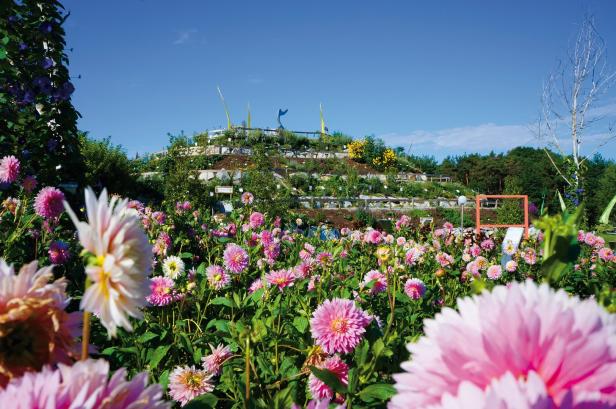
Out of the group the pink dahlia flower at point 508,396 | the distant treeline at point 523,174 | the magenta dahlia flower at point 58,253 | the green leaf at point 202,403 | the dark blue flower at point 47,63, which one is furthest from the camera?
the distant treeline at point 523,174

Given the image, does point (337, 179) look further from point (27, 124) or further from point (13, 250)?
point (13, 250)

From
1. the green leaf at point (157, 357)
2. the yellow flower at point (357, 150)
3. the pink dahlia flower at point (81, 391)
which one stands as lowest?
the green leaf at point (157, 357)

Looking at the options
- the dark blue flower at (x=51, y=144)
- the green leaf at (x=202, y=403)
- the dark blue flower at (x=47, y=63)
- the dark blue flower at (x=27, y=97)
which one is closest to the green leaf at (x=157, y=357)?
the green leaf at (x=202, y=403)

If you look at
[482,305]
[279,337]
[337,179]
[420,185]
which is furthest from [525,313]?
[420,185]

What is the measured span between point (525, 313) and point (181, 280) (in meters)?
1.77

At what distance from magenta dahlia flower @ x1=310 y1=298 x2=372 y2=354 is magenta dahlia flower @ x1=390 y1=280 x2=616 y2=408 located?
65 centimetres

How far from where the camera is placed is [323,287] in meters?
1.81

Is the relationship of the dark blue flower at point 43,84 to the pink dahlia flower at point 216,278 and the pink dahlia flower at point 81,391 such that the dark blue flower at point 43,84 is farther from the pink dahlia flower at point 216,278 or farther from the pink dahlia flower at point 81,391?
the pink dahlia flower at point 81,391

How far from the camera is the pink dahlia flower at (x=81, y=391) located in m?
0.29

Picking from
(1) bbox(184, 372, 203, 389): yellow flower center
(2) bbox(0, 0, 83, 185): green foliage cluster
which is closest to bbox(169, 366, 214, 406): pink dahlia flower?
(1) bbox(184, 372, 203, 389): yellow flower center

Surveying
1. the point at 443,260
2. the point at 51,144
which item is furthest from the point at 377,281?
the point at 51,144

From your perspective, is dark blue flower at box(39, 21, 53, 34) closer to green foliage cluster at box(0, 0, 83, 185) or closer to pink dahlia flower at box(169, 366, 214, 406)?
green foliage cluster at box(0, 0, 83, 185)

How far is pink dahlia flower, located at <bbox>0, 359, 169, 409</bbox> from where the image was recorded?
288 mm

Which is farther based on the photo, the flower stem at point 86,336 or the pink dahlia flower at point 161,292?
the pink dahlia flower at point 161,292
